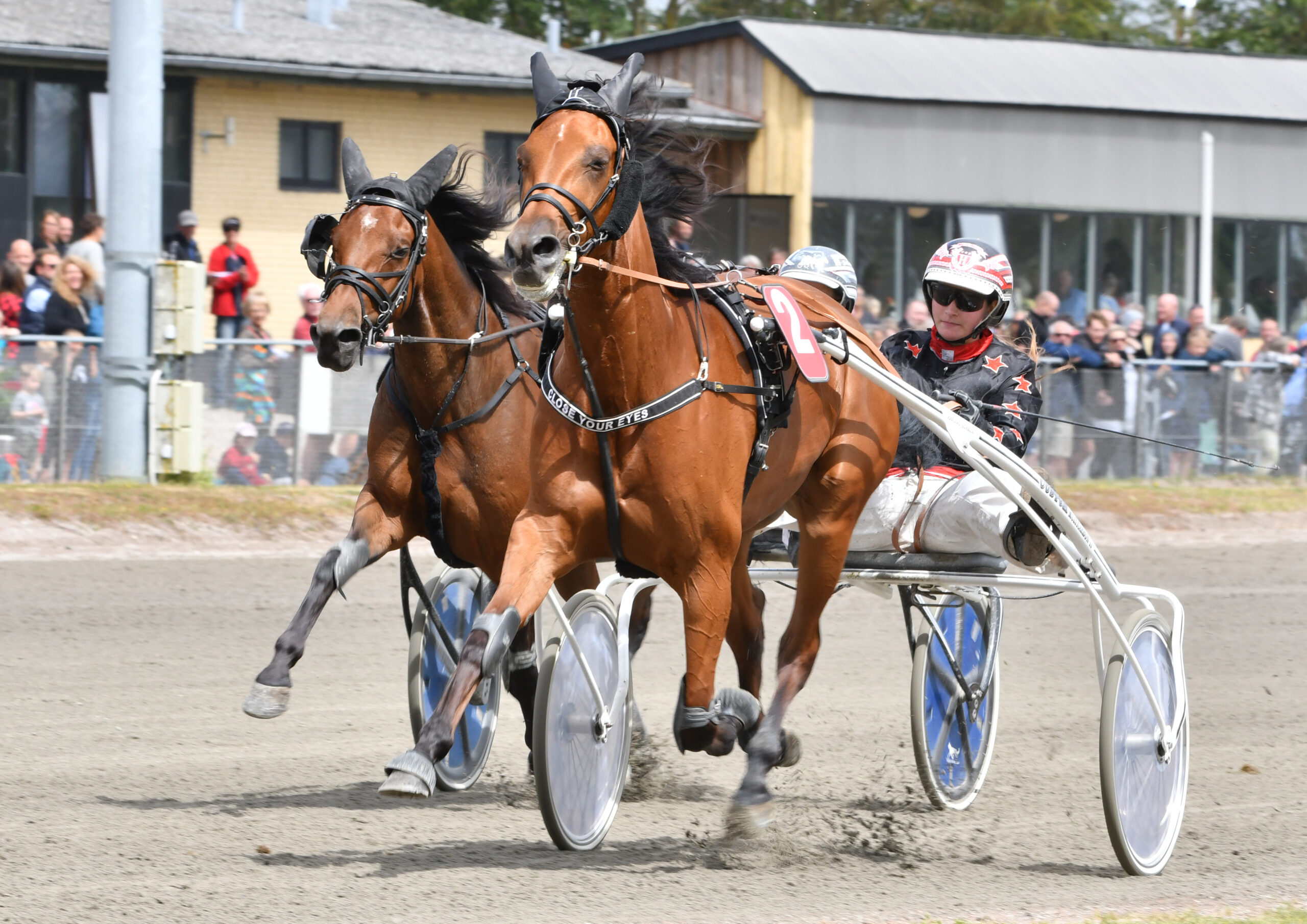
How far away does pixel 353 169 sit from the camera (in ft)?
17.6

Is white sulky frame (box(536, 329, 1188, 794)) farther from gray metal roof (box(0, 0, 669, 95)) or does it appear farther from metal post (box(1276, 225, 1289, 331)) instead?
metal post (box(1276, 225, 1289, 331))

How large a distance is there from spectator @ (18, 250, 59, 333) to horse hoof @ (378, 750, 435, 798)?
7.38 m

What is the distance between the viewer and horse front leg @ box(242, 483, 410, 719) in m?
4.83

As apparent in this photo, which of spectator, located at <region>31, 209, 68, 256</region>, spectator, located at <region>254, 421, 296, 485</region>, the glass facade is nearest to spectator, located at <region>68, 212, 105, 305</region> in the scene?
spectator, located at <region>31, 209, 68, 256</region>

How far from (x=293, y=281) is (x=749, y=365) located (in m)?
14.6

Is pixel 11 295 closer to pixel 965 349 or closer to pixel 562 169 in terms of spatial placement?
pixel 965 349

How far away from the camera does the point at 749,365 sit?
474 centimetres

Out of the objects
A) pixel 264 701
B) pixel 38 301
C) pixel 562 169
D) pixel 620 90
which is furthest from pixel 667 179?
pixel 38 301

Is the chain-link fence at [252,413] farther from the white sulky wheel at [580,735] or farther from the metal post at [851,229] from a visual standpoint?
the metal post at [851,229]

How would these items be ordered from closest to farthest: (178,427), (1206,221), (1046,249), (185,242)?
(178,427), (185,242), (1206,221), (1046,249)

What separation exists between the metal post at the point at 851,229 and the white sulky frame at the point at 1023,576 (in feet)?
48.4

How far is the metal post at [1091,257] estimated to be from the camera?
21109 mm

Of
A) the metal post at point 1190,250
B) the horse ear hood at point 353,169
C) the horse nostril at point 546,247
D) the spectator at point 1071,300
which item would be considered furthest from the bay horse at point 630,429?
the metal post at point 1190,250

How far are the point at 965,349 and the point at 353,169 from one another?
6.68ft
